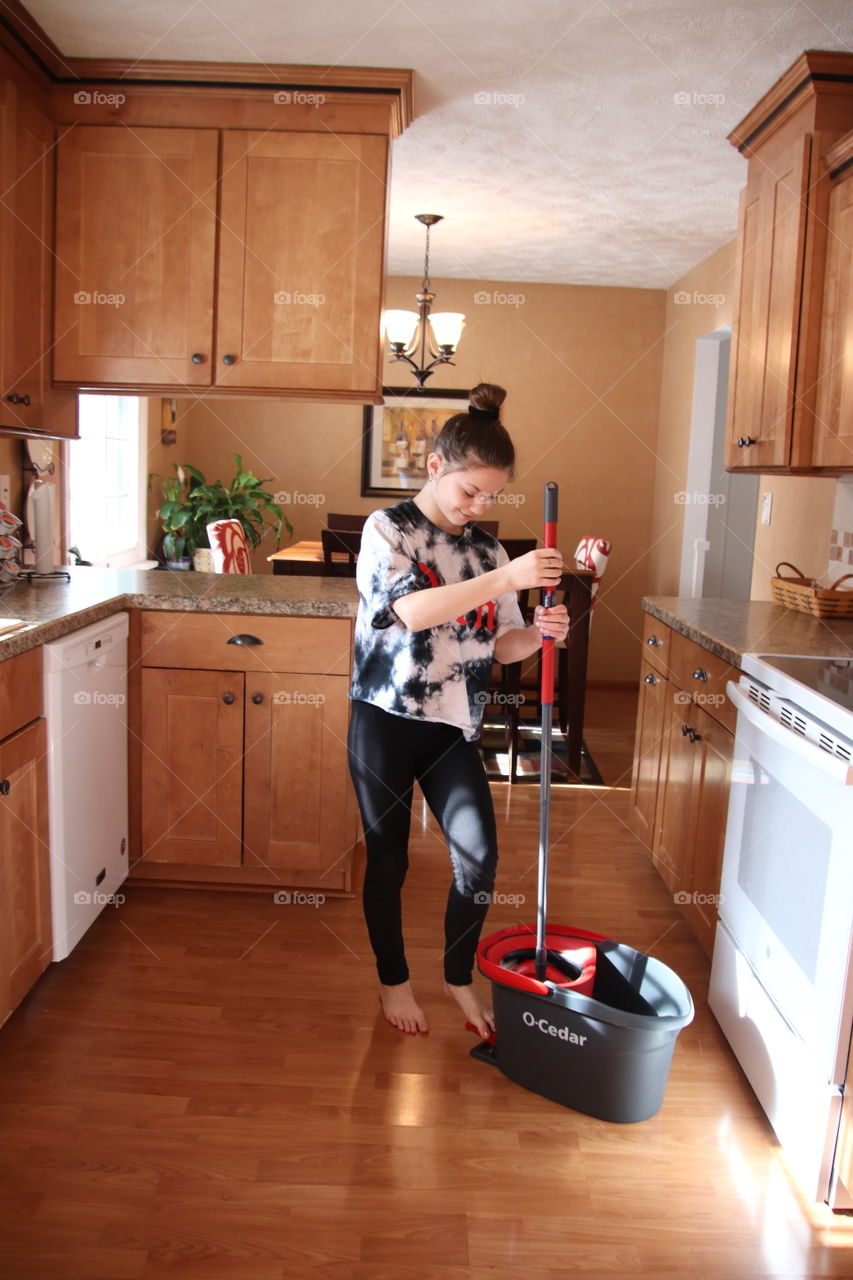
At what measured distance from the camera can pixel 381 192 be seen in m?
2.94

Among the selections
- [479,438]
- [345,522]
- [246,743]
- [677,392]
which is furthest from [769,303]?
[677,392]

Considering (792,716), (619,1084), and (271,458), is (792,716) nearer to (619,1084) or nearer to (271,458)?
(619,1084)

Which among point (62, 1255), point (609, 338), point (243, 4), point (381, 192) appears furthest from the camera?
point (609, 338)

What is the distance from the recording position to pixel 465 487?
1.94 meters

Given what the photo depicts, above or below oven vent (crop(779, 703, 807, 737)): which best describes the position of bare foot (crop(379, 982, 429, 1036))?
below

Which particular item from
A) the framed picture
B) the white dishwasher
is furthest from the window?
the white dishwasher

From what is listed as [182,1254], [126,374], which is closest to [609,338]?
[126,374]

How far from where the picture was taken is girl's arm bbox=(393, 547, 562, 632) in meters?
1.75

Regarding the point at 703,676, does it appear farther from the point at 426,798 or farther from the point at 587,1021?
the point at 587,1021

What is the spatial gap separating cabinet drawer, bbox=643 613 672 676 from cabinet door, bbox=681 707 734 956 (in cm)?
38

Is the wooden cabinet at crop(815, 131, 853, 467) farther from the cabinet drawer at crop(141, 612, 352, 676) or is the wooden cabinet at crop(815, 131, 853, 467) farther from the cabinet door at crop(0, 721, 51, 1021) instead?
the cabinet door at crop(0, 721, 51, 1021)

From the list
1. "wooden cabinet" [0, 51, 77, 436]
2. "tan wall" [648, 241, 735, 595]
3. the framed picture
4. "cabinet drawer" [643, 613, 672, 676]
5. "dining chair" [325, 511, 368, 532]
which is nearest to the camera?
"wooden cabinet" [0, 51, 77, 436]

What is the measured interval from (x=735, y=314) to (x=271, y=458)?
345cm

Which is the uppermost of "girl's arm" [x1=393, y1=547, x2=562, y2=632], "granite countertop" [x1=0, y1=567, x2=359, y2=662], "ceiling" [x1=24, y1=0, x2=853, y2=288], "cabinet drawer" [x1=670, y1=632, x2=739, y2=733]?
"ceiling" [x1=24, y1=0, x2=853, y2=288]
